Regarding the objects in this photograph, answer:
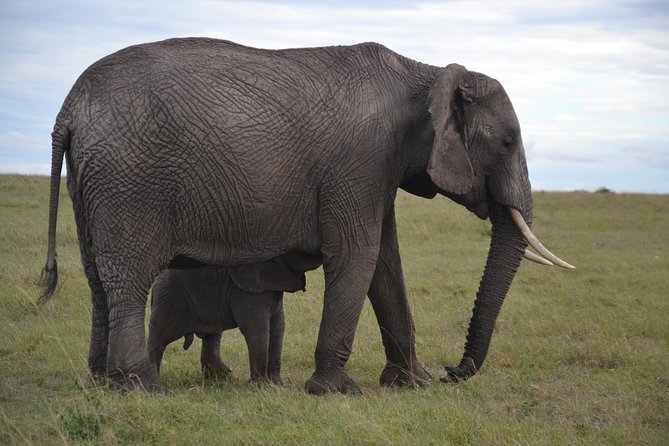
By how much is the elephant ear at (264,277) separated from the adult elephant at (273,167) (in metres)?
0.36

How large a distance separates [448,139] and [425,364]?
2.75 m

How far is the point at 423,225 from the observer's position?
19297mm

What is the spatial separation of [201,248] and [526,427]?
109 inches

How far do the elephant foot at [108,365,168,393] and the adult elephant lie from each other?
0.01 metres

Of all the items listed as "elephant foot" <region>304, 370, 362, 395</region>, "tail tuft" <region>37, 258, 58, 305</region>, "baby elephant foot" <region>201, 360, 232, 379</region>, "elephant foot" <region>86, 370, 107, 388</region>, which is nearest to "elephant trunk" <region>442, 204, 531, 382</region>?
"elephant foot" <region>304, 370, 362, 395</region>

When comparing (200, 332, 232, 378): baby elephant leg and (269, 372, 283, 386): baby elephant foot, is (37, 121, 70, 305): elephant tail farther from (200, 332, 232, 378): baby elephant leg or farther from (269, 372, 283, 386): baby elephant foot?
(269, 372, 283, 386): baby elephant foot

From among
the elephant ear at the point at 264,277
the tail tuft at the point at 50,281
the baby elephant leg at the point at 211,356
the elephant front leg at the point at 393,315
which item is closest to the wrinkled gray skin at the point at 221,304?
the elephant ear at the point at 264,277

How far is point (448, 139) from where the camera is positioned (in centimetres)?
809

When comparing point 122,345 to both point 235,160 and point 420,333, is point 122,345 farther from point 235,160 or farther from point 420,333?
point 420,333

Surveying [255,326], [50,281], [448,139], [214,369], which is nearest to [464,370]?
[255,326]

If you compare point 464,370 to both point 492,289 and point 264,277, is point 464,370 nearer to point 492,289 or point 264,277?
point 492,289

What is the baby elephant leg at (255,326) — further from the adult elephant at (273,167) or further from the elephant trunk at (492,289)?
the elephant trunk at (492,289)

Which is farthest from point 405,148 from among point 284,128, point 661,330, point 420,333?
point 661,330

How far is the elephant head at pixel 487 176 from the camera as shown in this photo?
8.12 metres
